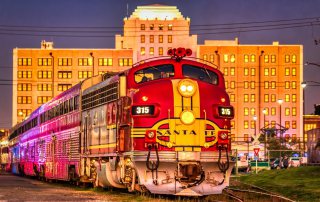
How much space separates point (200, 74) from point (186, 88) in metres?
1.37

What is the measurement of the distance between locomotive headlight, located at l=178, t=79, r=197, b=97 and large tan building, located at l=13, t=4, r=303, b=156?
529ft

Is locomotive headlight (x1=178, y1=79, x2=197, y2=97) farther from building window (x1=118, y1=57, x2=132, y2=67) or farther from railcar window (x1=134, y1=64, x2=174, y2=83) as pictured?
Answer: building window (x1=118, y1=57, x2=132, y2=67)

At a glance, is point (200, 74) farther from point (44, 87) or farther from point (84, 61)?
point (44, 87)

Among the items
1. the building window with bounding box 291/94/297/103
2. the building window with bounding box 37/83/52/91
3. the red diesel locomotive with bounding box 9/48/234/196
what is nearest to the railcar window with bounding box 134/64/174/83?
the red diesel locomotive with bounding box 9/48/234/196

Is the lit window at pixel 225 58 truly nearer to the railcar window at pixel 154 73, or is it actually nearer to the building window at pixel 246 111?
the building window at pixel 246 111

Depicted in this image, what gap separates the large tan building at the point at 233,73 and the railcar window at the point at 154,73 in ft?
526

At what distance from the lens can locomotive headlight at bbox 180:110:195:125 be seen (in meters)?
24.2

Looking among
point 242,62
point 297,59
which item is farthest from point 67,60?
point 297,59

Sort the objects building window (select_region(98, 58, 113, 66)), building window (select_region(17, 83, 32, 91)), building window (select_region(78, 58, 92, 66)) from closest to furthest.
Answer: building window (select_region(98, 58, 113, 66)) → building window (select_region(78, 58, 92, 66)) → building window (select_region(17, 83, 32, 91))

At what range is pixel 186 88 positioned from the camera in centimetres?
2467

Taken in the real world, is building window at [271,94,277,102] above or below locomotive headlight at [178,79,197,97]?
above

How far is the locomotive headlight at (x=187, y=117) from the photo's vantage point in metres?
24.2

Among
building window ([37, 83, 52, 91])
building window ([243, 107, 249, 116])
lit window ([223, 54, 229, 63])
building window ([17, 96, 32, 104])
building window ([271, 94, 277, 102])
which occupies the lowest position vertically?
building window ([243, 107, 249, 116])

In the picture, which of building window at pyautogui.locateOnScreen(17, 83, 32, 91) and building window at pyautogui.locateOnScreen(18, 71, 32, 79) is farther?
building window at pyautogui.locateOnScreen(17, 83, 32, 91)
